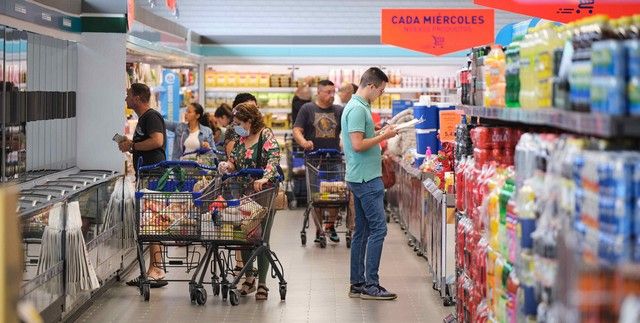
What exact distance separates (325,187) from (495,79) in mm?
6464

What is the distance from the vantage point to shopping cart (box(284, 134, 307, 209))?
1560cm

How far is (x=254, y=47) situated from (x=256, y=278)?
9.47 m

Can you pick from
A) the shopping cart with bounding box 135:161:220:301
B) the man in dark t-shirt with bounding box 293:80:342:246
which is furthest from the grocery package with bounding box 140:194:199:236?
the man in dark t-shirt with bounding box 293:80:342:246

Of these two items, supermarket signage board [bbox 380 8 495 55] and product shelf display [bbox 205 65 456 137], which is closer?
supermarket signage board [bbox 380 8 495 55]

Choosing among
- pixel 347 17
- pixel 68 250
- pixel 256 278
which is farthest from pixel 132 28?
pixel 347 17

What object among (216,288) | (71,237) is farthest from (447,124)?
(71,237)

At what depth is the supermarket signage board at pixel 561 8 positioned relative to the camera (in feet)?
26.1

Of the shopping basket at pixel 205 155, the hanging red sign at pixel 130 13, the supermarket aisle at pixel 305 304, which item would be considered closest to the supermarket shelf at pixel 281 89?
the shopping basket at pixel 205 155

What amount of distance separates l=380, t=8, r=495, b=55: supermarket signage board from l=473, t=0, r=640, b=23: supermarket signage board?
21.8 ft

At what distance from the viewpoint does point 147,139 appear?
9523mm

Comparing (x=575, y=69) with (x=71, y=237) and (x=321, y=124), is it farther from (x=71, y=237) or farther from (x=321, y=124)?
(x=321, y=124)

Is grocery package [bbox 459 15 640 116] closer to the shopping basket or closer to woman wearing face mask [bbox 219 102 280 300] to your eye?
woman wearing face mask [bbox 219 102 280 300]

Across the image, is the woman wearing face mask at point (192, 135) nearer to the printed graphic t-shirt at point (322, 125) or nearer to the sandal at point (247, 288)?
the printed graphic t-shirt at point (322, 125)

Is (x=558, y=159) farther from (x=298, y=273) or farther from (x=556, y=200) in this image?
(x=298, y=273)
